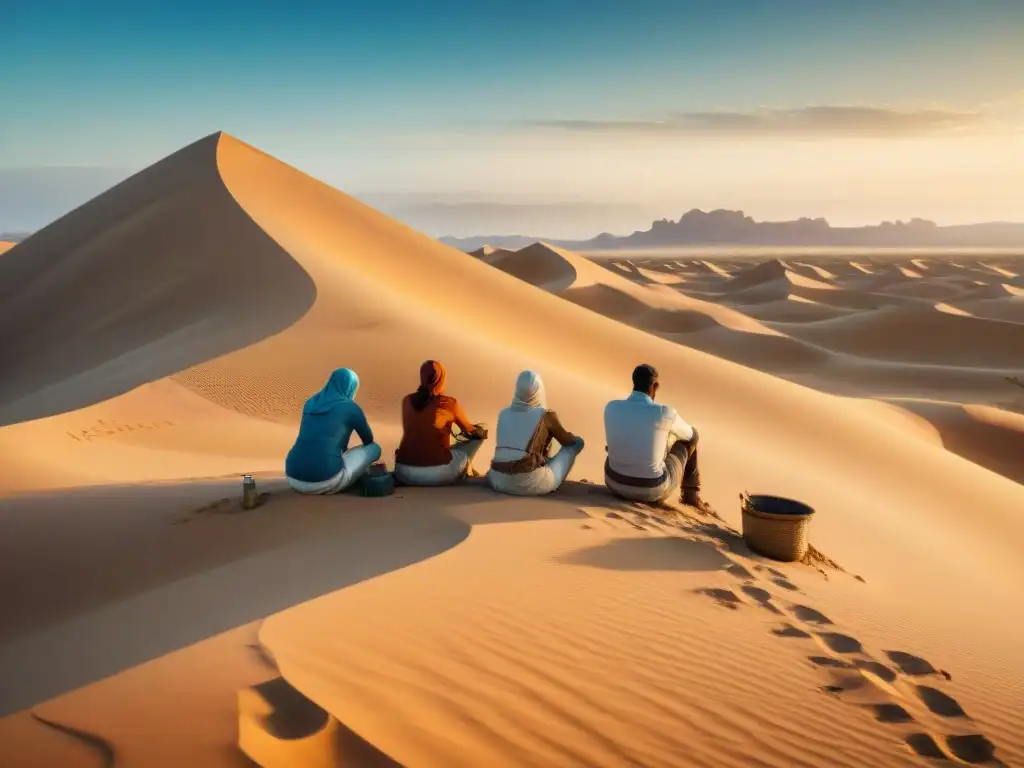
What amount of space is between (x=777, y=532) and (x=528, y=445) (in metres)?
1.92

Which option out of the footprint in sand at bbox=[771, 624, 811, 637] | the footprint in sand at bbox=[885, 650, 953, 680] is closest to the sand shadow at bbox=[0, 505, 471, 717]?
the footprint in sand at bbox=[771, 624, 811, 637]

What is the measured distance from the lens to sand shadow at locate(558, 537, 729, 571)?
462 cm

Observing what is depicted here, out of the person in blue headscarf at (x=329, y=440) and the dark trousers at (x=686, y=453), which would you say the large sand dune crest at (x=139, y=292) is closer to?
the person in blue headscarf at (x=329, y=440)

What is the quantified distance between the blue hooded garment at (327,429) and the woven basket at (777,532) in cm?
293

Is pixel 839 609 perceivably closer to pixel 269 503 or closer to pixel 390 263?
pixel 269 503

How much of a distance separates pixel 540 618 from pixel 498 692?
0.76 metres

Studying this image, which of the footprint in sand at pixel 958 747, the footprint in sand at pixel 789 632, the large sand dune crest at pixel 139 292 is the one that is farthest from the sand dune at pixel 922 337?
the footprint in sand at pixel 958 747

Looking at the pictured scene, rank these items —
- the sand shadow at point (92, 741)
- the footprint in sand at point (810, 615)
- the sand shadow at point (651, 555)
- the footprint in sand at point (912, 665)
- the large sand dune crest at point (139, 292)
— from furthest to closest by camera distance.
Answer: the large sand dune crest at point (139, 292), the sand shadow at point (651, 555), the footprint in sand at point (810, 615), the footprint in sand at point (912, 665), the sand shadow at point (92, 741)

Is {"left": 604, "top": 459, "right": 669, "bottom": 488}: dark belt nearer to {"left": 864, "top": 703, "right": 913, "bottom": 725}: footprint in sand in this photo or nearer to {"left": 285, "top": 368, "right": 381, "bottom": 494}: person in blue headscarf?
{"left": 285, "top": 368, "right": 381, "bottom": 494}: person in blue headscarf

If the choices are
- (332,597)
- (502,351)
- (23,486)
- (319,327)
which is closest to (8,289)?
(319,327)

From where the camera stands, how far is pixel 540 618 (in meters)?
3.71

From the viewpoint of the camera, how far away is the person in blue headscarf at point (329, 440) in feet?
17.9

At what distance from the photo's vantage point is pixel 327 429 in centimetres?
546

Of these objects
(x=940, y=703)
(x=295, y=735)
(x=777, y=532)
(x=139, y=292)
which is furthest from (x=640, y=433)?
(x=139, y=292)
